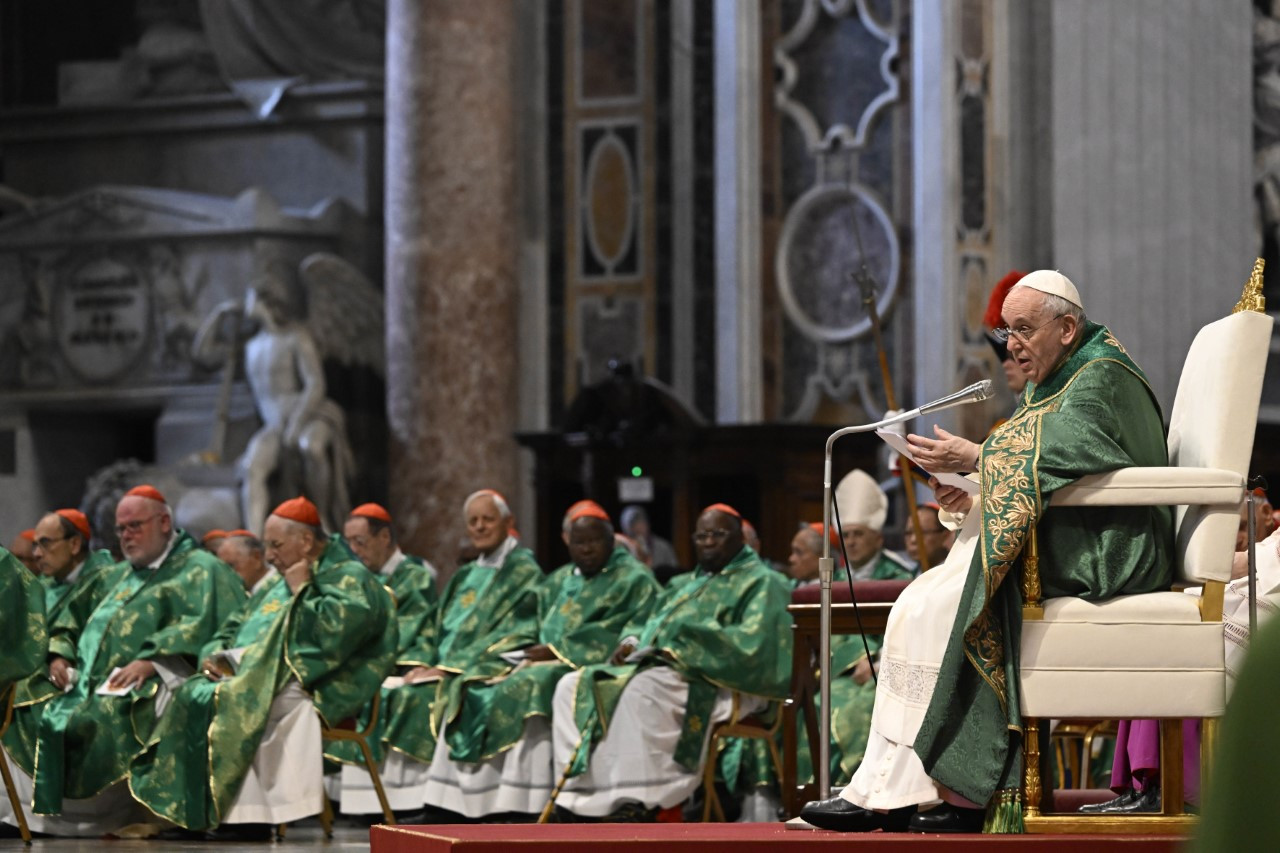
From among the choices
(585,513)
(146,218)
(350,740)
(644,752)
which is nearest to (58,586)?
(350,740)

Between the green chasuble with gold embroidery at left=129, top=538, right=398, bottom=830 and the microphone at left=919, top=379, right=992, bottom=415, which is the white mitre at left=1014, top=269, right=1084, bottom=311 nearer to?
the microphone at left=919, top=379, right=992, bottom=415

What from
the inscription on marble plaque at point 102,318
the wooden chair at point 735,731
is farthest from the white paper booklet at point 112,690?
the inscription on marble plaque at point 102,318

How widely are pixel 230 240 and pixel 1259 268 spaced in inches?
474

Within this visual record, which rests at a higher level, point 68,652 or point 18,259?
point 18,259

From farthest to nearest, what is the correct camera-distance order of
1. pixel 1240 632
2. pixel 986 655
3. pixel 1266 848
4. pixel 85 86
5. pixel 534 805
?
1. pixel 85 86
2. pixel 534 805
3. pixel 1240 632
4. pixel 986 655
5. pixel 1266 848

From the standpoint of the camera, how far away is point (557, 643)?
A: 8.11 meters

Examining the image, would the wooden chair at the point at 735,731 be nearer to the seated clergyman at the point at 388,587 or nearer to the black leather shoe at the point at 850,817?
the seated clergyman at the point at 388,587

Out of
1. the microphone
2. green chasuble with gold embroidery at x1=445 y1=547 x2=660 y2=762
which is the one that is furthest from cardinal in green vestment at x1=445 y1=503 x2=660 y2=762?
the microphone

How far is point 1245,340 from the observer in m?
4.18

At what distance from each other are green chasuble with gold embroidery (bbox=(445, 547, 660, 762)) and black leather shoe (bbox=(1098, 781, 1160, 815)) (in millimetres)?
3880

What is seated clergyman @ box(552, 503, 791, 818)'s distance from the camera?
7.38 m

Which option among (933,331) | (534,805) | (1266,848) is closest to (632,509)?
(933,331)

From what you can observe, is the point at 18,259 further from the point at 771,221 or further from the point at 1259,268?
the point at 1259,268

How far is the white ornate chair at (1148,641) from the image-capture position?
13.0 feet
